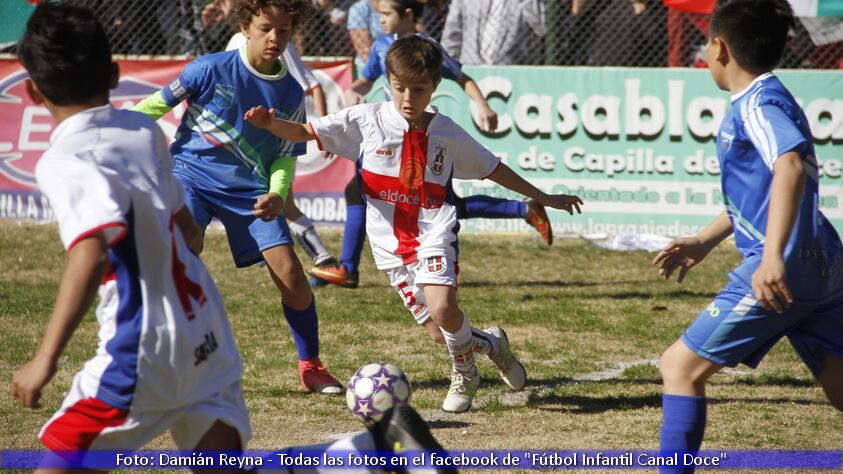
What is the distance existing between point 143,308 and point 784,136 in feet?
6.36

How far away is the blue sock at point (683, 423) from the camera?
11.3 ft

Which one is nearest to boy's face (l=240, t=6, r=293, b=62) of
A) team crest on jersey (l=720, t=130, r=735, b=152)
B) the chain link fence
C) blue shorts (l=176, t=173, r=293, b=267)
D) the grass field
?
blue shorts (l=176, t=173, r=293, b=267)

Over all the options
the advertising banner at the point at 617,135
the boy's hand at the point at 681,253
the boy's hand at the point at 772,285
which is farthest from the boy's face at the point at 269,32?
the advertising banner at the point at 617,135

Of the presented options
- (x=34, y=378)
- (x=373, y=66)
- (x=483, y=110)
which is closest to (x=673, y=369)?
(x=34, y=378)

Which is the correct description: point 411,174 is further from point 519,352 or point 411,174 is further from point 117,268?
point 117,268

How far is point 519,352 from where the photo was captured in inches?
242

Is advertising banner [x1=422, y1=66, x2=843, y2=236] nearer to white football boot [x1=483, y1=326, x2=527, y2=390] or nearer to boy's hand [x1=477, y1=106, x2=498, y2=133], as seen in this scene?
boy's hand [x1=477, y1=106, x2=498, y2=133]

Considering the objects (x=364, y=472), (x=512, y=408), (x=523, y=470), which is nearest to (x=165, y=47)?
(x=512, y=408)

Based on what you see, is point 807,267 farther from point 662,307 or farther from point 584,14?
point 584,14

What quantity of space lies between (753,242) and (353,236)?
4.56 metres

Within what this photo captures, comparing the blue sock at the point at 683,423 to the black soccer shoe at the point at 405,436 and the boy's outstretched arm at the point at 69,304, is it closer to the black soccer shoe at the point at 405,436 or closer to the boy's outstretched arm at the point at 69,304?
the black soccer shoe at the point at 405,436

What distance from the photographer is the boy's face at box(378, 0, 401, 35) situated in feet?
24.6

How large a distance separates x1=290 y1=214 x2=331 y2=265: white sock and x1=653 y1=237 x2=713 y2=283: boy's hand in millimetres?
4343

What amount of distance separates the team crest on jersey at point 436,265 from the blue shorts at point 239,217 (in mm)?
752
